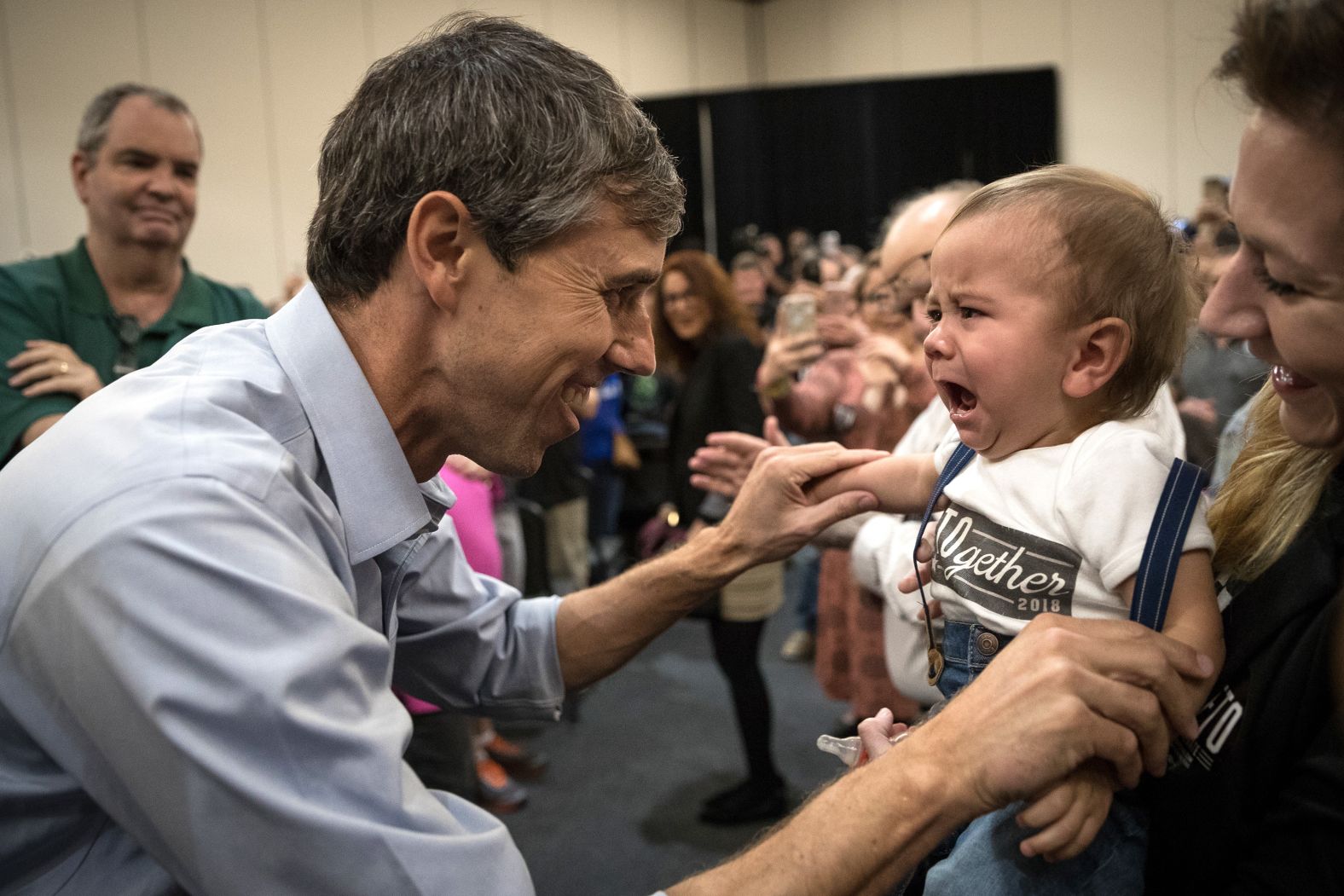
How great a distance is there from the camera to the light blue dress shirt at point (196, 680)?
0.91 meters

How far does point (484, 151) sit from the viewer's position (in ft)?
4.08

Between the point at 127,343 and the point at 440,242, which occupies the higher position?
the point at 440,242

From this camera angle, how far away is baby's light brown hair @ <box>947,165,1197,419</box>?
1.21 metres

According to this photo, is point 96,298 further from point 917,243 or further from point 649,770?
point 649,770

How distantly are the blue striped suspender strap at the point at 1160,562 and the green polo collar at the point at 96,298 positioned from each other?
7.91 ft

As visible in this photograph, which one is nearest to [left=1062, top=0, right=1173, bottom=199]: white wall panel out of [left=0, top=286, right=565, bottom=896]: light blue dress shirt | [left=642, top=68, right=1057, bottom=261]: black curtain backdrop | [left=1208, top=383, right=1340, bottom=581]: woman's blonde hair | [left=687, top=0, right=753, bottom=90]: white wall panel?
[left=642, top=68, right=1057, bottom=261]: black curtain backdrop

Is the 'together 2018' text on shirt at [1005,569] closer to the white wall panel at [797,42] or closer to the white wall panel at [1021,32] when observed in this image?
the white wall panel at [1021,32]

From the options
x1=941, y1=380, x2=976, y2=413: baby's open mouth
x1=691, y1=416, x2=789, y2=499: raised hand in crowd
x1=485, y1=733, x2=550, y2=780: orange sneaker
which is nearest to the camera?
x1=941, y1=380, x2=976, y2=413: baby's open mouth

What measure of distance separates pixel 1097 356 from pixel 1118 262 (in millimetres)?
112

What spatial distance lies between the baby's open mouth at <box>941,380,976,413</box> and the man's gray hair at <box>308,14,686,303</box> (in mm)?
441

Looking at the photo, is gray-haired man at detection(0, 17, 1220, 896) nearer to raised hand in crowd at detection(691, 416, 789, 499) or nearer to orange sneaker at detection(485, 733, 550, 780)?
raised hand in crowd at detection(691, 416, 789, 499)

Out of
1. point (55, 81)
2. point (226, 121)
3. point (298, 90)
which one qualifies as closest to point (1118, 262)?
point (55, 81)

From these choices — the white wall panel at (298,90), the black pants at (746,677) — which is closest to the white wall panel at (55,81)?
the white wall panel at (298,90)

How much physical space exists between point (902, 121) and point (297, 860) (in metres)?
11.2
